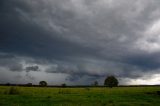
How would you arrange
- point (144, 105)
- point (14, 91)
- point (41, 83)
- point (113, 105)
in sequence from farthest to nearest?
point (41, 83), point (14, 91), point (144, 105), point (113, 105)

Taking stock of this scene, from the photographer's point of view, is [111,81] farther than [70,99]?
Yes

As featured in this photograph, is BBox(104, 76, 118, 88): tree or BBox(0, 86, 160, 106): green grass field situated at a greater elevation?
BBox(104, 76, 118, 88): tree

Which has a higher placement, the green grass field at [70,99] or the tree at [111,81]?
the tree at [111,81]

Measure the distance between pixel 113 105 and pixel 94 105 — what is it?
10.7 feet

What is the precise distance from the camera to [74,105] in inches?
1281

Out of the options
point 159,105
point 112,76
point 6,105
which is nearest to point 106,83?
point 112,76

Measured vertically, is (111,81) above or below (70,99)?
above

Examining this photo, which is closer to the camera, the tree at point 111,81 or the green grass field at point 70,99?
the green grass field at point 70,99

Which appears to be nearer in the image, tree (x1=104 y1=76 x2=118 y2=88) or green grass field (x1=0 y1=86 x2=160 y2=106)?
green grass field (x1=0 y1=86 x2=160 y2=106)

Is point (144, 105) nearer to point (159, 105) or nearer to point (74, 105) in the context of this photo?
point (159, 105)

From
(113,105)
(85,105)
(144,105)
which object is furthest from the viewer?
(144,105)

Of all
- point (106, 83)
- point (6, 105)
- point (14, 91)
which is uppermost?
point (106, 83)

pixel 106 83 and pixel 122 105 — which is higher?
pixel 106 83

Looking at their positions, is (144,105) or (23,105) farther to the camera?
(144,105)
